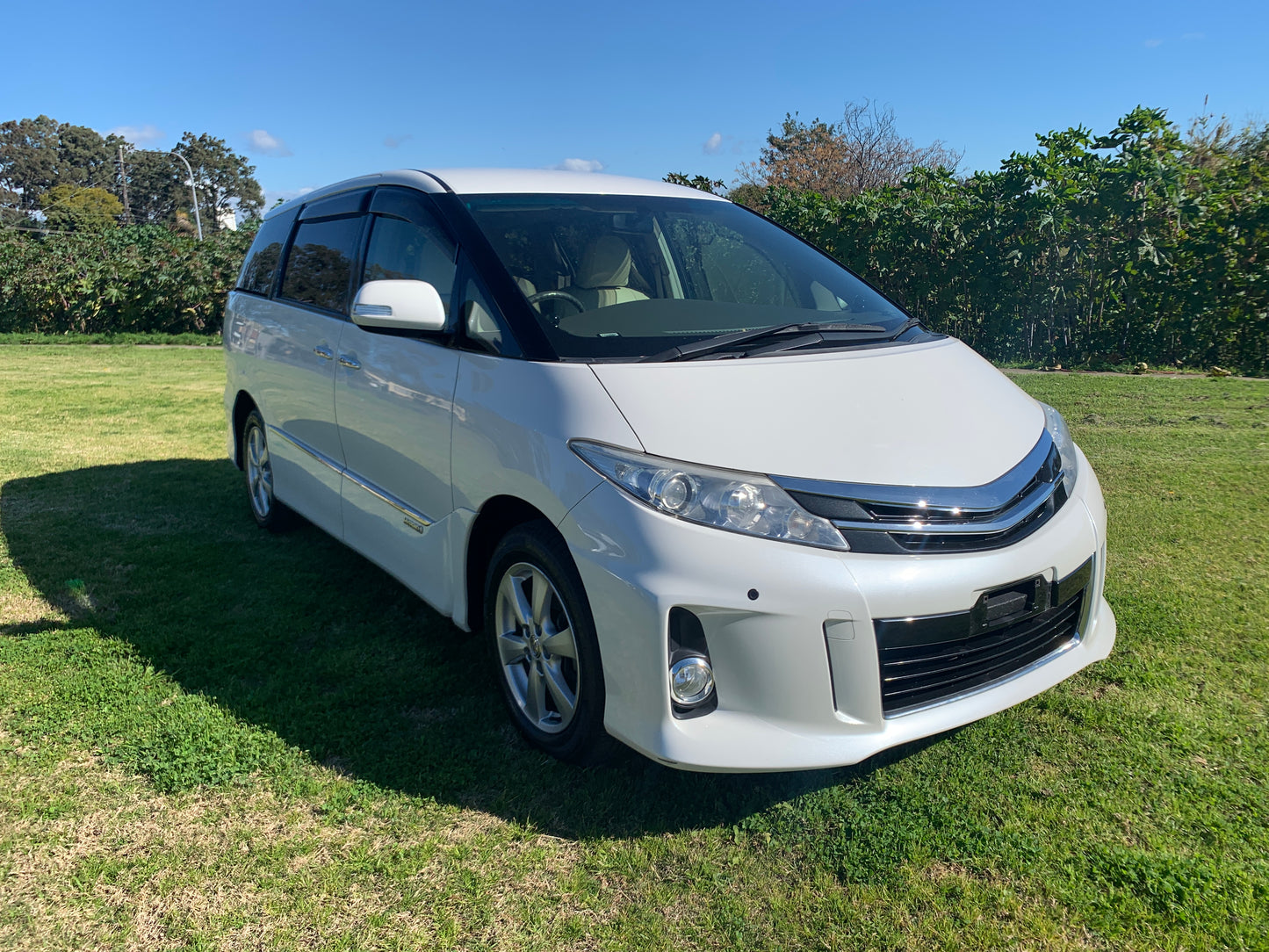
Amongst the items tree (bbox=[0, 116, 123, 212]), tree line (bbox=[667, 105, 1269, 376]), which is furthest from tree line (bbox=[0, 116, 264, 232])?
tree line (bbox=[667, 105, 1269, 376])

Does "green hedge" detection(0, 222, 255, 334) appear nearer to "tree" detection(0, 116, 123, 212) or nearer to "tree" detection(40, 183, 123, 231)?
"tree" detection(40, 183, 123, 231)

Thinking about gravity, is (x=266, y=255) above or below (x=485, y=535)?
above

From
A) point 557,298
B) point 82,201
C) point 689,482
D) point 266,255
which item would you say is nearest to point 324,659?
point 557,298

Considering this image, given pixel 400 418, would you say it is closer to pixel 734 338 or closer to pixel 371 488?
pixel 371 488

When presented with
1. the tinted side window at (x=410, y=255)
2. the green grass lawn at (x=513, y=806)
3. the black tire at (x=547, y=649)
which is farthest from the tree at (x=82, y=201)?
the black tire at (x=547, y=649)

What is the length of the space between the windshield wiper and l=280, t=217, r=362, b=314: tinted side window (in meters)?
1.82

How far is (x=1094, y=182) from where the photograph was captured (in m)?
10.7

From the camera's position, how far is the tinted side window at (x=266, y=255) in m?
5.11

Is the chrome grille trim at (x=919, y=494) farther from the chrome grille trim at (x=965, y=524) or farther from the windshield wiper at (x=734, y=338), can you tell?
the windshield wiper at (x=734, y=338)

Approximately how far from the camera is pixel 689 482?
2406 mm

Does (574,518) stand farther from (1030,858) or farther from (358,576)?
(358,576)

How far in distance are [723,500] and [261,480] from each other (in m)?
3.87

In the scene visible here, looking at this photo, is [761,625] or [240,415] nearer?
[761,625]

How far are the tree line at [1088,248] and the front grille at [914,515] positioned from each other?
9.48 meters
